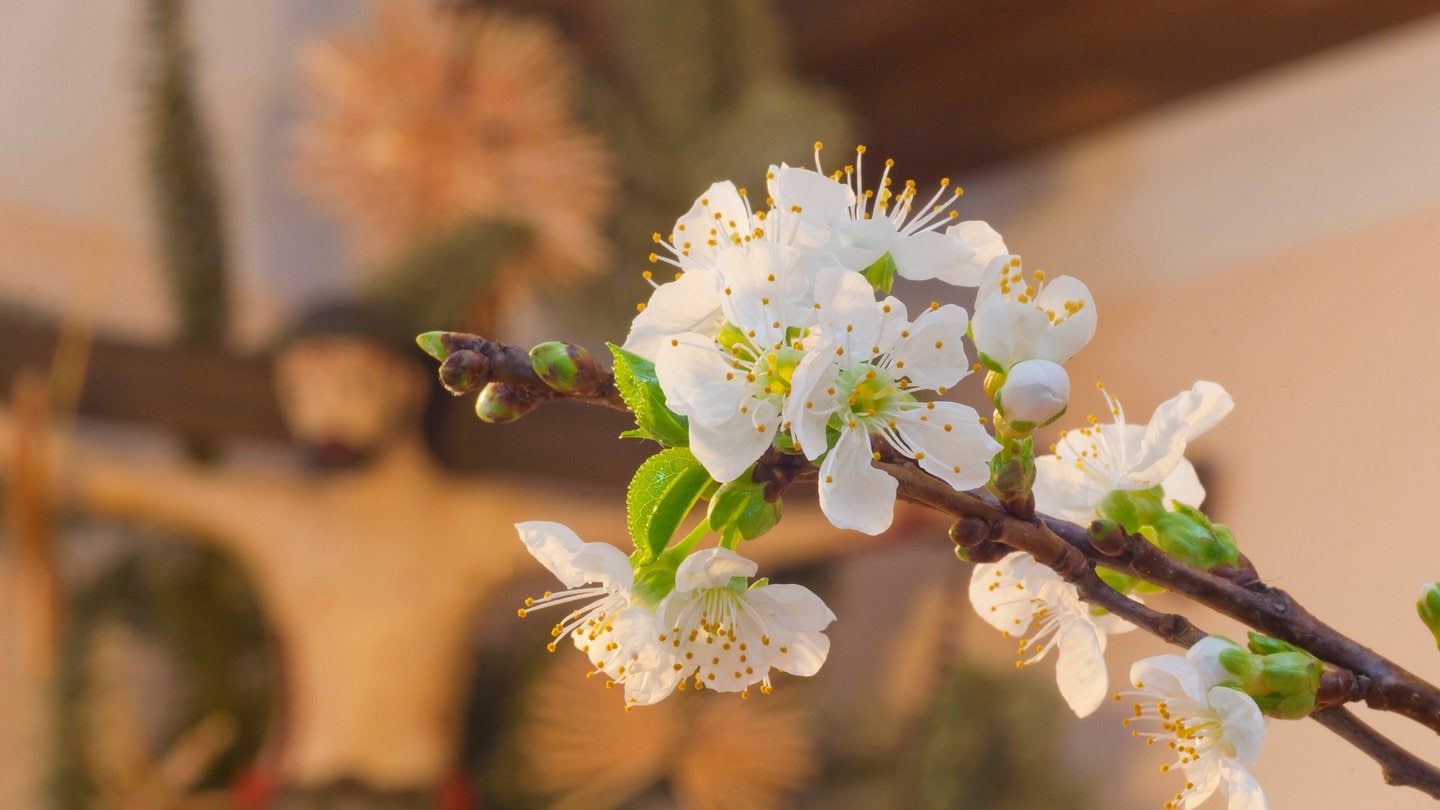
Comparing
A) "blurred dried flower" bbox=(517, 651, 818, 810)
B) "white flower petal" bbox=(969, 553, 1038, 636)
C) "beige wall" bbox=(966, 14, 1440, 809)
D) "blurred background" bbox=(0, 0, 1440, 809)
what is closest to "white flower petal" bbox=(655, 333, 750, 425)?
"white flower petal" bbox=(969, 553, 1038, 636)

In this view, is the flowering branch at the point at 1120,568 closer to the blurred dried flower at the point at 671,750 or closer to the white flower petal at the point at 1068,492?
the white flower petal at the point at 1068,492

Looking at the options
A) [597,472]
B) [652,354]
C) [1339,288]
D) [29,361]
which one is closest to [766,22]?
[597,472]

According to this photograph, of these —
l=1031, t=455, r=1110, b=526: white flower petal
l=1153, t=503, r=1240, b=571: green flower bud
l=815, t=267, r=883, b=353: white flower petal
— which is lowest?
l=1031, t=455, r=1110, b=526: white flower petal

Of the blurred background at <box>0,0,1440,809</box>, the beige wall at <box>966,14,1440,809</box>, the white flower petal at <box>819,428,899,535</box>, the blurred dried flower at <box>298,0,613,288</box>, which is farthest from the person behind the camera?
the blurred dried flower at <box>298,0,613,288</box>

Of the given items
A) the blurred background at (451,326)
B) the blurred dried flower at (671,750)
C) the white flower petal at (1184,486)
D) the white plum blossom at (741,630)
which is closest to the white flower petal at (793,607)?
the white plum blossom at (741,630)

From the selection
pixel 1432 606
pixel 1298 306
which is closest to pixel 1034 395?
pixel 1432 606

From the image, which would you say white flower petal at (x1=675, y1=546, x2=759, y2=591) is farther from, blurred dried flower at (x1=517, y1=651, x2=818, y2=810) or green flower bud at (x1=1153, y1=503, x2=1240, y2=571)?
blurred dried flower at (x1=517, y1=651, x2=818, y2=810)
